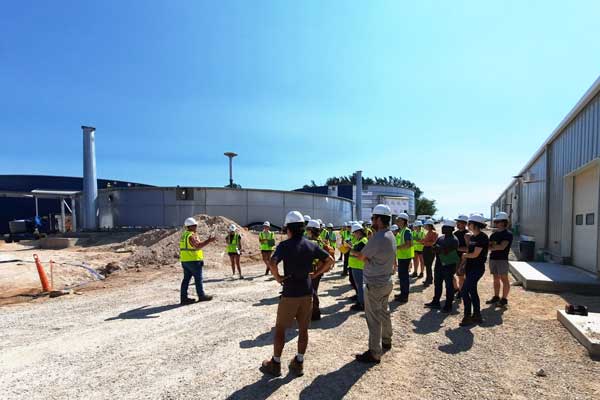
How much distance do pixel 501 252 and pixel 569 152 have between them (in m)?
6.64

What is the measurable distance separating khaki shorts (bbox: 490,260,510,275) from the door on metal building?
3558mm

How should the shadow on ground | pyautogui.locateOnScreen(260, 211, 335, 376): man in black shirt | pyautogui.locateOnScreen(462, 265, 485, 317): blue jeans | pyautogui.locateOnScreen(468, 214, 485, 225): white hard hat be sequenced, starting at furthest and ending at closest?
the shadow on ground
pyautogui.locateOnScreen(468, 214, 485, 225): white hard hat
pyautogui.locateOnScreen(462, 265, 485, 317): blue jeans
pyautogui.locateOnScreen(260, 211, 335, 376): man in black shirt

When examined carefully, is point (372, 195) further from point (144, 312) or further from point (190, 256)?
point (144, 312)

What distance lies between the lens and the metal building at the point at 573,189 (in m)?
8.16

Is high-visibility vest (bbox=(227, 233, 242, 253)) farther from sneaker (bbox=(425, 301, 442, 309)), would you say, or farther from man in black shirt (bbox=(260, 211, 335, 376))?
man in black shirt (bbox=(260, 211, 335, 376))

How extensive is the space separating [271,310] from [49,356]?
3575 millimetres

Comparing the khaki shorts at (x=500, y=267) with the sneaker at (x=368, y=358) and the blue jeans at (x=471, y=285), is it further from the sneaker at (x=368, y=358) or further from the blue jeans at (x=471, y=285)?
the sneaker at (x=368, y=358)

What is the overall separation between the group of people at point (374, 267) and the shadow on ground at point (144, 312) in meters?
0.41

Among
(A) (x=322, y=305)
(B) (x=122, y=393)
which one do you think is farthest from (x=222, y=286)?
(B) (x=122, y=393)

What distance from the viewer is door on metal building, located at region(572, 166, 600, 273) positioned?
26.5 feet

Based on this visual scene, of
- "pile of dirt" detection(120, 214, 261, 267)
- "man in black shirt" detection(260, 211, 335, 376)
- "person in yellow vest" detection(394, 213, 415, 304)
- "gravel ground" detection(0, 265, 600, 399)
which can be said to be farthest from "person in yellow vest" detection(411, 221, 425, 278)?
"pile of dirt" detection(120, 214, 261, 267)

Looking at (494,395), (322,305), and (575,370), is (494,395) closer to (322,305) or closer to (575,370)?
(575,370)

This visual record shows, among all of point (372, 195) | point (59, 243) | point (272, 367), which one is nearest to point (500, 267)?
point (272, 367)

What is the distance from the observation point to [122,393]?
3.42 meters
